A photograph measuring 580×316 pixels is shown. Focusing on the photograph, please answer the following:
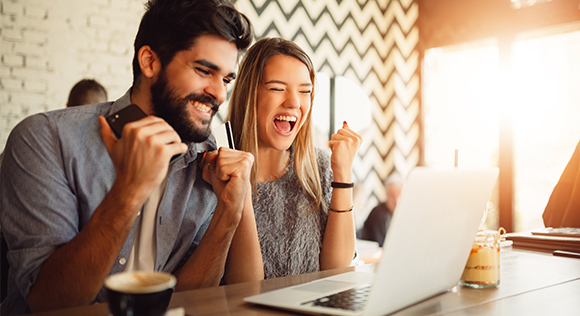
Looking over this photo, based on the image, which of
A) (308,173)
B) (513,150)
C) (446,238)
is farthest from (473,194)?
(513,150)

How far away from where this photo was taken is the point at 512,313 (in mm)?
749

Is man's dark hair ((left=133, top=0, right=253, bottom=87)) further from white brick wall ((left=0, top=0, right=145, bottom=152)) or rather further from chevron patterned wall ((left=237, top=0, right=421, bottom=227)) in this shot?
chevron patterned wall ((left=237, top=0, right=421, bottom=227))

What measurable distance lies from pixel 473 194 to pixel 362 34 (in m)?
3.52

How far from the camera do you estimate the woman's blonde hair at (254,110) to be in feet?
4.85

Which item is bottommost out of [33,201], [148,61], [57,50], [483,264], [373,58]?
[483,264]

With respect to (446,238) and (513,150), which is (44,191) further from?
(513,150)

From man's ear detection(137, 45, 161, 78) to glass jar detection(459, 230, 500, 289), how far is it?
840mm

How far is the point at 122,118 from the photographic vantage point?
0.92 meters

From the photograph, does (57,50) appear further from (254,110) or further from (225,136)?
(225,136)

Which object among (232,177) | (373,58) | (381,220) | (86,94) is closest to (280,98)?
(232,177)

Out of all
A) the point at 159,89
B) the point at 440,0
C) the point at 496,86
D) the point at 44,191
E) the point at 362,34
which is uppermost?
the point at 440,0

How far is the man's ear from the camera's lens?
3.99 ft

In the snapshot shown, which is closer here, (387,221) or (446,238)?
(446,238)

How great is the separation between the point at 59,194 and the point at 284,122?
0.70m
